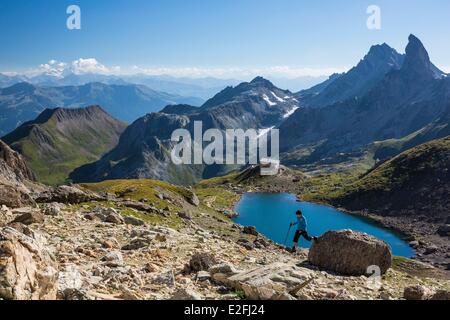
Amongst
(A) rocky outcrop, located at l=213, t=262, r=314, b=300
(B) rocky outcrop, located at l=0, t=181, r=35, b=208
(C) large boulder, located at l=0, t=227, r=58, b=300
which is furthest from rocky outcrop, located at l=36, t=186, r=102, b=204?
(C) large boulder, located at l=0, t=227, r=58, b=300

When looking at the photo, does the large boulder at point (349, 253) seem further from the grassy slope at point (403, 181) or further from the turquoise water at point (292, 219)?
the grassy slope at point (403, 181)

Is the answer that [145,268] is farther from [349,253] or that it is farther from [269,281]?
[349,253]

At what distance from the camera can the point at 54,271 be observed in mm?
15844

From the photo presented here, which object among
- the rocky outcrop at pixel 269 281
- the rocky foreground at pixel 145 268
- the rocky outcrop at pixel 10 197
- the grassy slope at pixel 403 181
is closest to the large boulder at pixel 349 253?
the rocky foreground at pixel 145 268

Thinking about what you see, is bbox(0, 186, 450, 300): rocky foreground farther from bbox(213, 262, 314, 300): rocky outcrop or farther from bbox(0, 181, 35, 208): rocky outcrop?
bbox(0, 181, 35, 208): rocky outcrop

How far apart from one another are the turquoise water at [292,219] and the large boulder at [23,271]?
89.3 metres

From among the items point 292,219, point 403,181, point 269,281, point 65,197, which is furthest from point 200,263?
point 403,181

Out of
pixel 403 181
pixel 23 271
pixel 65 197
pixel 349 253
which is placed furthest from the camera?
pixel 403 181

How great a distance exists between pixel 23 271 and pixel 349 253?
20.8m

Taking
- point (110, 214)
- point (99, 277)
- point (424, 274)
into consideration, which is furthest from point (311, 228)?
point (99, 277)

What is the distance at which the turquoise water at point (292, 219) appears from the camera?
123 metres

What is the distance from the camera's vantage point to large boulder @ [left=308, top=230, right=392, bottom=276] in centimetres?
2898

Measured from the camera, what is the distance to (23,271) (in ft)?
49.5
